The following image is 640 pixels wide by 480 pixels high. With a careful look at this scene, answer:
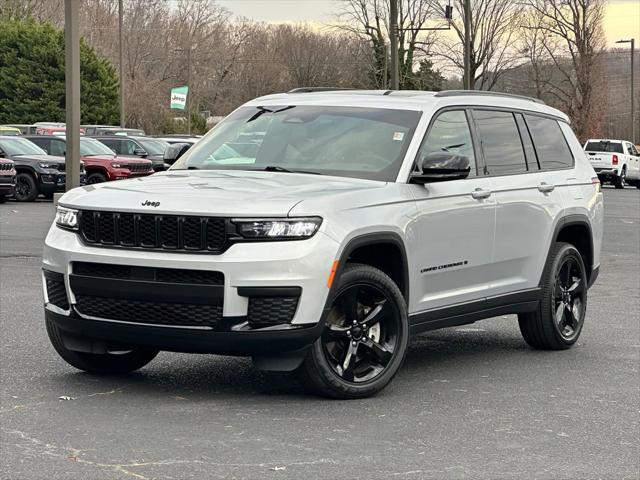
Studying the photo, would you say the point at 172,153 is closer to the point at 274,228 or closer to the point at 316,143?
the point at 316,143

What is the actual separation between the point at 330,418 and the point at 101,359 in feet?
5.81

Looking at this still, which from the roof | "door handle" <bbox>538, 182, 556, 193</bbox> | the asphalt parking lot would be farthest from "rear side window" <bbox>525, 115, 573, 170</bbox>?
the asphalt parking lot

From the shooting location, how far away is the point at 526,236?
344 inches

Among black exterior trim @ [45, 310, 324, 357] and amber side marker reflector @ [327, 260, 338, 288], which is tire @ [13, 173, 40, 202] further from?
amber side marker reflector @ [327, 260, 338, 288]

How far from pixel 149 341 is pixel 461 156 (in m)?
2.30

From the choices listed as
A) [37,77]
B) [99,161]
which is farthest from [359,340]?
[37,77]

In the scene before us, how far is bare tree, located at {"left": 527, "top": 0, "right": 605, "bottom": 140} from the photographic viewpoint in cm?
7856

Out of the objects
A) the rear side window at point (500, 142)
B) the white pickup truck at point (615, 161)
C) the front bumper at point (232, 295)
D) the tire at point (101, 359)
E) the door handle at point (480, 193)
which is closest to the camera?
the front bumper at point (232, 295)

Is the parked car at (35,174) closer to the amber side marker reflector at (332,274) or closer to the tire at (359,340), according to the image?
the tire at (359,340)

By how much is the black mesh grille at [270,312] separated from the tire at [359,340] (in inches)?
11.6

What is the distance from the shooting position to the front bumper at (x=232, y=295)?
6.55 metres

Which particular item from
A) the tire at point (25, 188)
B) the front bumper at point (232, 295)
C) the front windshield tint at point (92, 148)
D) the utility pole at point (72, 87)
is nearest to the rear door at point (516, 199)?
the front bumper at point (232, 295)

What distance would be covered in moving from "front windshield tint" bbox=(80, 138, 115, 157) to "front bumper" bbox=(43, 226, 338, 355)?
26.9 meters

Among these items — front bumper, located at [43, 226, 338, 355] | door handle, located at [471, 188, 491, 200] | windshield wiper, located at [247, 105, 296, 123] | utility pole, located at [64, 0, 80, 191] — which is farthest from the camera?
utility pole, located at [64, 0, 80, 191]
